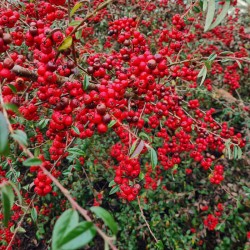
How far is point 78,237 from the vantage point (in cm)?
69

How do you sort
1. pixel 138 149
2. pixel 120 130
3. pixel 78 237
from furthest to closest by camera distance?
pixel 120 130, pixel 138 149, pixel 78 237

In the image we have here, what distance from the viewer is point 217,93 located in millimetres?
4539

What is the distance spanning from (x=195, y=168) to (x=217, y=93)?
4.27ft

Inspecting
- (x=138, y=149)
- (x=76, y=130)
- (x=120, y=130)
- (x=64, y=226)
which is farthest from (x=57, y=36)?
(x=64, y=226)

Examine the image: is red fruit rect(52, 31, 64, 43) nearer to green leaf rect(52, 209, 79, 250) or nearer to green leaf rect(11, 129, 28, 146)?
green leaf rect(11, 129, 28, 146)

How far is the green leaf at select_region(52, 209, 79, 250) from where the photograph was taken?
0.72 meters

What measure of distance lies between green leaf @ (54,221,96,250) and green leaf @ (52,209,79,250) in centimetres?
2

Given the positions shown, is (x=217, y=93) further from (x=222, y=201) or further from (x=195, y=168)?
(x=222, y=201)

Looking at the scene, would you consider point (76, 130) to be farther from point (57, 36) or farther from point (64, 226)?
point (64, 226)

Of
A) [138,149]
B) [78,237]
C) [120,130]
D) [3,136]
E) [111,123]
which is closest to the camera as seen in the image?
[78,237]

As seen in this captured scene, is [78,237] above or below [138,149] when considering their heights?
above

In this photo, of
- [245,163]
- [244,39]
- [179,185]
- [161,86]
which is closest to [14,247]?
[179,185]

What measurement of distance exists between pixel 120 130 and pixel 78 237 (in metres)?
1.37

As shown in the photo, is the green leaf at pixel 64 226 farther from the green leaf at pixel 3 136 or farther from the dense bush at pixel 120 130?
the green leaf at pixel 3 136
